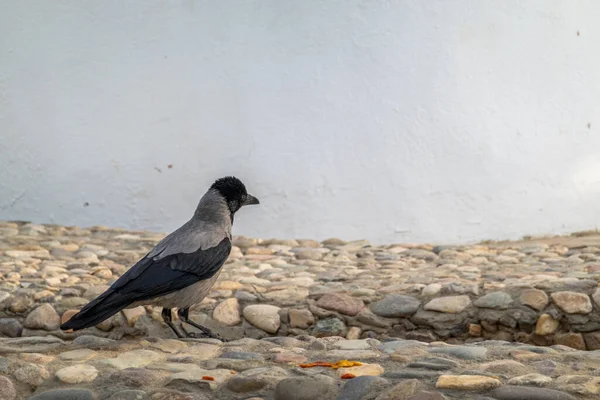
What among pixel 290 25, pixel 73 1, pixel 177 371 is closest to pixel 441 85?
pixel 290 25

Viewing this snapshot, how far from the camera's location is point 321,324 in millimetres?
3912

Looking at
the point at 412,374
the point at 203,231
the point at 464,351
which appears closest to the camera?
the point at 412,374

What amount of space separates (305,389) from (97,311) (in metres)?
0.98

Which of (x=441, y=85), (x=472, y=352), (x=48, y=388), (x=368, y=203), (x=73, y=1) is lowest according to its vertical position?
(x=48, y=388)

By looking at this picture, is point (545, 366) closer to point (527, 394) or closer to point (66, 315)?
point (527, 394)

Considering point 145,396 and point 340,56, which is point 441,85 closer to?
point 340,56

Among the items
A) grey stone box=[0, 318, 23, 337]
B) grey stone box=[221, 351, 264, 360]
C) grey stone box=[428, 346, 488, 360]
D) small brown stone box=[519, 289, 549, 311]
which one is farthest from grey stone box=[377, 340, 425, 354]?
grey stone box=[0, 318, 23, 337]

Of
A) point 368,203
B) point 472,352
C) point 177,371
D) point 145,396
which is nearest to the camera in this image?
point 145,396

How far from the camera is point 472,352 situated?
2889 millimetres

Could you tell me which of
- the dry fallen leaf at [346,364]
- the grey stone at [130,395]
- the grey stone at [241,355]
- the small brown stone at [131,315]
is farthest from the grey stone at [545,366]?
the small brown stone at [131,315]

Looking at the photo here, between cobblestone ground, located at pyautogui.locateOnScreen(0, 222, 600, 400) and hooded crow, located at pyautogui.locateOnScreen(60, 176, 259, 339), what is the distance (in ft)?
0.56

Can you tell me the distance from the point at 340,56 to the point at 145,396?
13.0ft

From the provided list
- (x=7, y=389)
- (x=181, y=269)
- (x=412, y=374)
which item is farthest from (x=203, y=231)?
(x=412, y=374)

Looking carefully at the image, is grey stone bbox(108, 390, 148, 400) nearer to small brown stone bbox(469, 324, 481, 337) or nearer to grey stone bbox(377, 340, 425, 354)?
grey stone bbox(377, 340, 425, 354)
